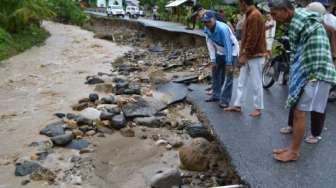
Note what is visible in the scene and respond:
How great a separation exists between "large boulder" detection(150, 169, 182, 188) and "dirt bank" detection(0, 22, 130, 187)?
1689 millimetres

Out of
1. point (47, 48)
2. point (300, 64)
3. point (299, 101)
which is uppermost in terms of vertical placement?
point (300, 64)

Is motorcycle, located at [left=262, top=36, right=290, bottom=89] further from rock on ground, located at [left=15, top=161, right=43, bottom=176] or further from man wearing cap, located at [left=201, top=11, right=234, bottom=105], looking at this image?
rock on ground, located at [left=15, top=161, right=43, bottom=176]

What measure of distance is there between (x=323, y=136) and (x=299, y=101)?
1.67m

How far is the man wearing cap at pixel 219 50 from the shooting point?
727 centimetres

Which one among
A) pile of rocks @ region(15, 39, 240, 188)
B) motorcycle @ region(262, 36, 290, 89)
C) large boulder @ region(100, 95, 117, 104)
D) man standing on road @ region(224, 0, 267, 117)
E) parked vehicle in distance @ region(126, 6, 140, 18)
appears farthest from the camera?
parked vehicle in distance @ region(126, 6, 140, 18)

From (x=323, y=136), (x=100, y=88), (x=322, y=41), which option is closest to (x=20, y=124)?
(x=100, y=88)

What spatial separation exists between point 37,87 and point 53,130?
5.90m

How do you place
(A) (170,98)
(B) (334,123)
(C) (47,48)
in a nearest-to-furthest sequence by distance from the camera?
(B) (334,123), (A) (170,98), (C) (47,48)

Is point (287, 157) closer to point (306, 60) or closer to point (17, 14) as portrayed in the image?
point (306, 60)

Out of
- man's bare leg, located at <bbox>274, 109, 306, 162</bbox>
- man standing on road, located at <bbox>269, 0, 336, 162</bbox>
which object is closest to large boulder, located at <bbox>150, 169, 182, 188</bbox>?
man's bare leg, located at <bbox>274, 109, 306, 162</bbox>

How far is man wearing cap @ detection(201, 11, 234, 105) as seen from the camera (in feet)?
23.8

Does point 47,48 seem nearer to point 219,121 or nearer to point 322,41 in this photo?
point 219,121

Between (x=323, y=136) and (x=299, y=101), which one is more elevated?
(x=299, y=101)

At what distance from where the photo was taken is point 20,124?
920cm
